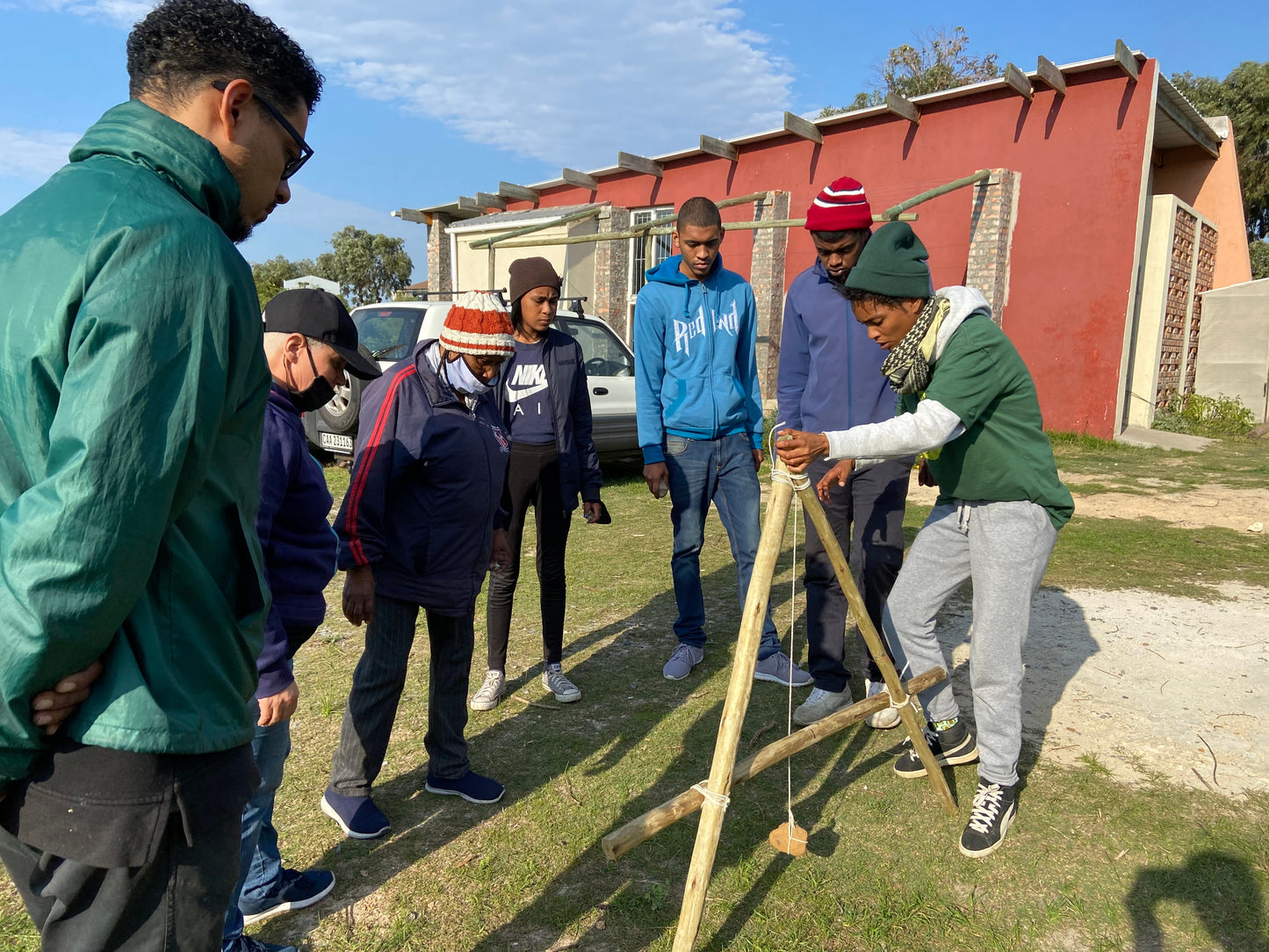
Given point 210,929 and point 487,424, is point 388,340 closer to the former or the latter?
point 487,424

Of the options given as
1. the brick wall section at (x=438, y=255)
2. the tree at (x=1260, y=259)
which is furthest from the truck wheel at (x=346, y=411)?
the tree at (x=1260, y=259)

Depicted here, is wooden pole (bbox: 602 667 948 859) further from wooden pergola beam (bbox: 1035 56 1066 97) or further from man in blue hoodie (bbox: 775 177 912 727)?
wooden pergola beam (bbox: 1035 56 1066 97)

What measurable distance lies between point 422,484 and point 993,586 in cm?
202

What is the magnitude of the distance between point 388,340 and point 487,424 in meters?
6.15

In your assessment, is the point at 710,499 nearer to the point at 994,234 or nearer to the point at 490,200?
the point at 994,234

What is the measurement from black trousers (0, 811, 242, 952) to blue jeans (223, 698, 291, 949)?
0.75 m

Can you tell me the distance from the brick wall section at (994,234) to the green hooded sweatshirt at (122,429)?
499 inches

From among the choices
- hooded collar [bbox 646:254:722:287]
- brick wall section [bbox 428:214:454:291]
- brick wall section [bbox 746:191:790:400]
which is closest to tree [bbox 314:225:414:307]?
brick wall section [bbox 428:214:454:291]

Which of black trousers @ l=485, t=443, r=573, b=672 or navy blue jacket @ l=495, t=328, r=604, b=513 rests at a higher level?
navy blue jacket @ l=495, t=328, r=604, b=513

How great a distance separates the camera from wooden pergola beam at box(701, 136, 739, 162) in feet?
50.2

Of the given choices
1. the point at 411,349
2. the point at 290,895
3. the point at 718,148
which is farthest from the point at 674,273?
the point at 718,148

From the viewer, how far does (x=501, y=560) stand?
160 inches

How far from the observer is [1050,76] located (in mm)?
11516

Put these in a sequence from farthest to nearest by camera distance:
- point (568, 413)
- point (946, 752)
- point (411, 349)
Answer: point (411, 349)
point (568, 413)
point (946, 752)
